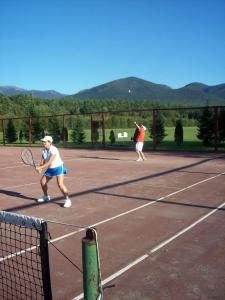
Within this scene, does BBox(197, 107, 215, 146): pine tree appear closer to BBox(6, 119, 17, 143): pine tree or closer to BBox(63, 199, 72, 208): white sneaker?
BBox(6, 119, 17, 143): pine tree

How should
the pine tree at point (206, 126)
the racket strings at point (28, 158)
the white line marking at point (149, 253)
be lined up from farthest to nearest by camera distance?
the pine tree at point (206, 126)
the racket strings at point (28, 158)
the white line marking at point (149, 253)

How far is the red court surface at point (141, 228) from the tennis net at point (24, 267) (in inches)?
9.5

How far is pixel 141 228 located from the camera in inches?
261

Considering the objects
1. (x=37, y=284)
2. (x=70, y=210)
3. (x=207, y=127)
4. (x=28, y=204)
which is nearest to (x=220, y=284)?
(x=37, y=284)

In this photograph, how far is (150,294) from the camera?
4250 millimetres

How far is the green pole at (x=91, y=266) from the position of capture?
2.85 metres

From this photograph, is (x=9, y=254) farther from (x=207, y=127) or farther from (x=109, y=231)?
(x=207, y=127)

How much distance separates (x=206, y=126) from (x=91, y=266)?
2818 centimetres

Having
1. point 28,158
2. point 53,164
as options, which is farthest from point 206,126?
point 53,164

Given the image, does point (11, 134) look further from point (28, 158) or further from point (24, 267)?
point (24, 267)

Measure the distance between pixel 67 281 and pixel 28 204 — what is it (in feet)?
13.8

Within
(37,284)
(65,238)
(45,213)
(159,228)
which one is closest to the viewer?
(37,284)

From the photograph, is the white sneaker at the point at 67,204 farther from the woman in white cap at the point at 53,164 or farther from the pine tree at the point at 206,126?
the pine tree at the point at 206,126

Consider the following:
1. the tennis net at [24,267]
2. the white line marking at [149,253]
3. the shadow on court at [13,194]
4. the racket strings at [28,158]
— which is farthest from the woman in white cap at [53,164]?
the white line marking at [149,253]
